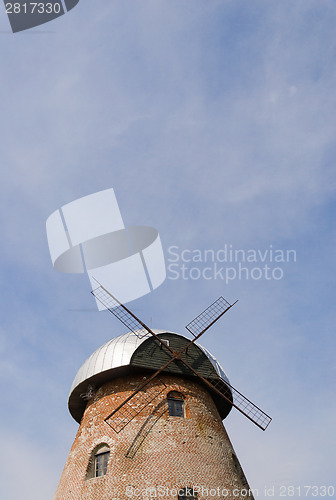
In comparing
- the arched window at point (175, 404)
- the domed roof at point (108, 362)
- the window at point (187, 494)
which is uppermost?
the domed roof at point (108, 362)

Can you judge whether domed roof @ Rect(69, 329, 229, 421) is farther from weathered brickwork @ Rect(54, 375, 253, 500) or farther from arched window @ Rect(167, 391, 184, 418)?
arched window @ Rect(167, 391, 184, 418)

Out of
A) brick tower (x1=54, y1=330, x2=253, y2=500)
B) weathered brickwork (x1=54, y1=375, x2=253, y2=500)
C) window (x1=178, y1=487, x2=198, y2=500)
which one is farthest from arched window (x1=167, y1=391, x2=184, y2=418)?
window (x1=178, y1=487, x2=198, y2=500)

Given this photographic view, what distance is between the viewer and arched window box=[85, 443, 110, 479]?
14961mm

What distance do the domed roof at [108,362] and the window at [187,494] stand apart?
15.5 feet

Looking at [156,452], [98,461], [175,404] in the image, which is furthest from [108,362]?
[156,452]

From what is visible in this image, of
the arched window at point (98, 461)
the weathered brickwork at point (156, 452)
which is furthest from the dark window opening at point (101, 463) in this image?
the weathered brickwork at point (156, 452)

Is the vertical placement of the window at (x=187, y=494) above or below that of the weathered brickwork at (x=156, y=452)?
below

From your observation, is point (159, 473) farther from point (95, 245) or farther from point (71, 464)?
point (95, 245)

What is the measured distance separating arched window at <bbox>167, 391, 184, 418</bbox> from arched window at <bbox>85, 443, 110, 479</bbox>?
270cm

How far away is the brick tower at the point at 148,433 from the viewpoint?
1421cm

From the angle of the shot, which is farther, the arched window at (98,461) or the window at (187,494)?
the arched window at (98,461)

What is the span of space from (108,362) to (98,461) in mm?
3518

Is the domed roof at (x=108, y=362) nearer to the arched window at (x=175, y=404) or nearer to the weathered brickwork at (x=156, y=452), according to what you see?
the weathered brickwork at (x=156, y=452)

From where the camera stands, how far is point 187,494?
14.0 metres
